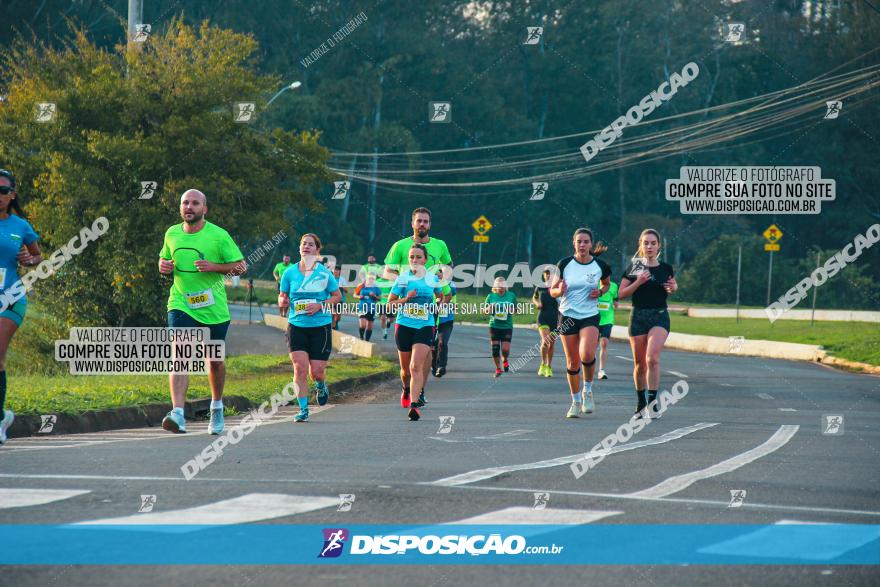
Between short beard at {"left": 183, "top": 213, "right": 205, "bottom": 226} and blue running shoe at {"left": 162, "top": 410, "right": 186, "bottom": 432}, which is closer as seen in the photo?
short beard at {"left": 183, "top": 213, "right": 205, "bottom": 226}

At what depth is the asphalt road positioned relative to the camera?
247 inches

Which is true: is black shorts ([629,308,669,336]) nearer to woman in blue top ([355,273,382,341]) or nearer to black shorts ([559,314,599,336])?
black shorts ([559,314,599,336])

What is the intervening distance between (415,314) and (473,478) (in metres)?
6.10

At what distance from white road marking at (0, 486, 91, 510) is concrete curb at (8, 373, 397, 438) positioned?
16.4ft

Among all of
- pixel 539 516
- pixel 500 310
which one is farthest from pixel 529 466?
pixel 500 310

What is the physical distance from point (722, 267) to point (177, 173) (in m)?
49.2

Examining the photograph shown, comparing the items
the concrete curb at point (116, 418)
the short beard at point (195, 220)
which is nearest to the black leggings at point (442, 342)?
the concrete curb at point (116, 418)

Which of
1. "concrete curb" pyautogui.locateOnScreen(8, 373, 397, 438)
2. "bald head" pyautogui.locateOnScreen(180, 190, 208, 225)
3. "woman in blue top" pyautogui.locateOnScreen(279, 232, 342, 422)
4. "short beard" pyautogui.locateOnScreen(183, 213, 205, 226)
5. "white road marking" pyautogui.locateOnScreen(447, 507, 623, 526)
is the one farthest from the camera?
"woman in blue top" pyautogui.locateOnScreen(279, 232, 342, 422)

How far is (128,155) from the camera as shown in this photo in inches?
1016

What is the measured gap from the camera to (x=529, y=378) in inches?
950

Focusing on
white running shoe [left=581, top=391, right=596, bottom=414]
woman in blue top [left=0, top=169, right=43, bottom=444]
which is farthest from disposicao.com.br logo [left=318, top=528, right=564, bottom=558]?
white running shoe [left=581, top=391, right=596, bottom=414]

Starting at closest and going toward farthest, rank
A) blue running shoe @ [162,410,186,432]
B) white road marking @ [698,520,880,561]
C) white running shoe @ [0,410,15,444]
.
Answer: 1. white road marking @ [698,520,880,561]
2. white running shoe @ [0,410,15,444]
3. blue running shoe @ [162,410,186,432]

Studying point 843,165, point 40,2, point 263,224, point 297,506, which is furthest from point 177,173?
point 843,165

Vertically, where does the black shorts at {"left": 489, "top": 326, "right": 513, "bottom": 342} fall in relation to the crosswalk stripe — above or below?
above
